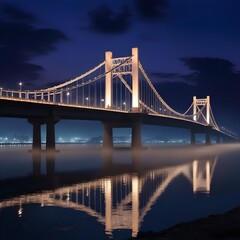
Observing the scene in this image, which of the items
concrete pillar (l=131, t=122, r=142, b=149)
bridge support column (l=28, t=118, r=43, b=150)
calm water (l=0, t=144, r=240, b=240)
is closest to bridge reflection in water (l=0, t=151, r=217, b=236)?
calm water (l=0, t=144, r=240, b=240)

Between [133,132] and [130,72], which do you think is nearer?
[133,132]

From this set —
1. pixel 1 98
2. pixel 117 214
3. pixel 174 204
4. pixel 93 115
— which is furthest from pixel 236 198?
pixel 93 115

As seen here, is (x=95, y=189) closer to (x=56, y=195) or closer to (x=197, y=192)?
(x=56, y=195)

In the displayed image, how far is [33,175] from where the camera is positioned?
118ft

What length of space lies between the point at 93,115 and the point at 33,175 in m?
33.7

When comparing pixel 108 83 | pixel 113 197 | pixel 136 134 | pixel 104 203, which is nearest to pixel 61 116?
pixel 136 134

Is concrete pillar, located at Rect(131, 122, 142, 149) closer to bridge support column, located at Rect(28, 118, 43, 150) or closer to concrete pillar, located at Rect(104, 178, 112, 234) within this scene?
bridge support column, located at Rect(28, 118, 43, 150)

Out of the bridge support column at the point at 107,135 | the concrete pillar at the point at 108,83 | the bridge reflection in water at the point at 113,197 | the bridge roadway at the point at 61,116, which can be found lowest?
the bridge reflection in water at the point at 113,197

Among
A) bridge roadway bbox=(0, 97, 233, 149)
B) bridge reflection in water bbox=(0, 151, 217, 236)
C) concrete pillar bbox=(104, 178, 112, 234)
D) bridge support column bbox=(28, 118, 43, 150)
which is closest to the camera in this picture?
concrete pillar bbox=(104, 178, 112, 234)

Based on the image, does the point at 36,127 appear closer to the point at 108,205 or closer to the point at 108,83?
the point at 108,83

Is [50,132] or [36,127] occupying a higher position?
[36,127]

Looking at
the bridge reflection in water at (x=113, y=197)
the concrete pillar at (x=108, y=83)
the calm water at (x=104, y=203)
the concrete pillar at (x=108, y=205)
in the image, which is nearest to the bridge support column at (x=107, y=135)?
the concrete pillar at (x=108, y=83)

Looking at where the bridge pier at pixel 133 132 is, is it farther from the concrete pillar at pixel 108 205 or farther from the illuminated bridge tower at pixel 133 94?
the concrete pillar at pixel 108 205

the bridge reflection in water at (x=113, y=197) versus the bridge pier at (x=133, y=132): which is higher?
the bridge pier at (x=133, y=132)
